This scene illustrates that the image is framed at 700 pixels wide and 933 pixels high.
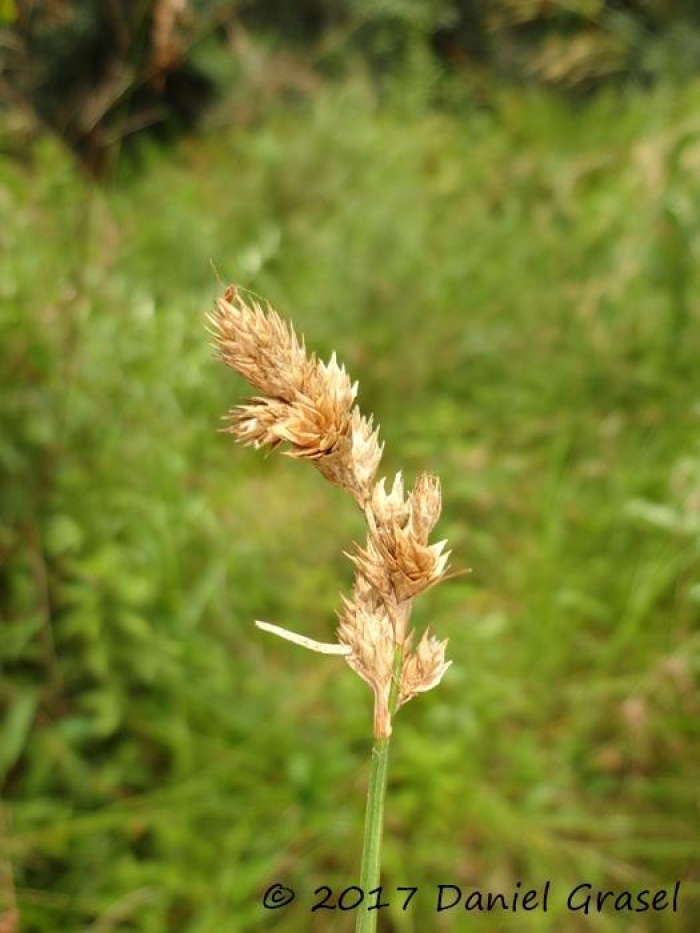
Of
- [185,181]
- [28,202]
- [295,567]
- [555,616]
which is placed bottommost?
[555,616]

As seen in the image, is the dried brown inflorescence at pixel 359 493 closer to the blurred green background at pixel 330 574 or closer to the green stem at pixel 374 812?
the green stem at pixel 374 812

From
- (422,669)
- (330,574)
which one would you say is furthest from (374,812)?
(330,574)

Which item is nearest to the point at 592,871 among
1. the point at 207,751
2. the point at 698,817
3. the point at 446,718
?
the point at 698,817

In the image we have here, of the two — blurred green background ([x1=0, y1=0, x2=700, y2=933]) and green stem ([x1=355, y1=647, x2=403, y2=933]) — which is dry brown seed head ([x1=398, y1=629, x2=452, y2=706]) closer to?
green stem ([x1=355, y1=647, x2=403, y2=933])

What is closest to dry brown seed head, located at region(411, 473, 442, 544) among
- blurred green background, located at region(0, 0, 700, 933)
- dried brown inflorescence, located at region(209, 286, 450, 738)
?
dried brown inflorescence, located at region(209, 286, 450, 738)

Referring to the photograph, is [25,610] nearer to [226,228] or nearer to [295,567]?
[295,567]

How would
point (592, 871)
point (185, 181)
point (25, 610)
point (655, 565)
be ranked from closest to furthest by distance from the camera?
1. point (592, 871)
2. point (25, 610)
3. point (655, 565)
4. point (185, 181)

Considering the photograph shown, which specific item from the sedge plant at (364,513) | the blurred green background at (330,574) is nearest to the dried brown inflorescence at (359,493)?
the sedge plant at (364,513)

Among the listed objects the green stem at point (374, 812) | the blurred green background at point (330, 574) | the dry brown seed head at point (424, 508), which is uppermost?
the blurred green background at point (330, 574)
